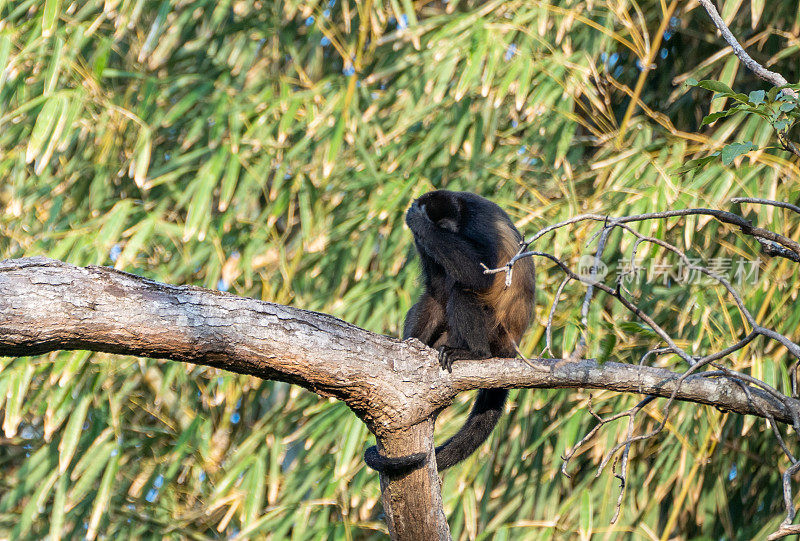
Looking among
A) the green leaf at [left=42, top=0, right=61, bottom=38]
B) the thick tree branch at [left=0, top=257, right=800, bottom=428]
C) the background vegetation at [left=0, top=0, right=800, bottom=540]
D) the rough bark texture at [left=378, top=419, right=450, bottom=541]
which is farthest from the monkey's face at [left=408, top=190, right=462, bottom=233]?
the green leaf at [left=42, top=0, right=61, bottom=38]

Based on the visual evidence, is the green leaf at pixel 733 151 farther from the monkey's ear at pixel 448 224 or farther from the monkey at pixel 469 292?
the monkey's ear at pixel 448 224

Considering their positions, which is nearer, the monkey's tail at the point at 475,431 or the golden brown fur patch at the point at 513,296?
the monkey's tail at the point at 475,431

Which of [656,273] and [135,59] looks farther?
[135,59]

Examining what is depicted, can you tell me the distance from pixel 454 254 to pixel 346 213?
1447 millimetres

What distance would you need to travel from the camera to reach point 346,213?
4246 mm

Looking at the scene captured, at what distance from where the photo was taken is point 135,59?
483 cm

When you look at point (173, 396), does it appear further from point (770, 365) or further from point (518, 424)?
point (770, 365)

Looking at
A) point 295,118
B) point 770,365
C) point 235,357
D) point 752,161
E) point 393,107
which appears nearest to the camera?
point 235,357

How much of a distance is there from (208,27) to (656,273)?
2.84 metres

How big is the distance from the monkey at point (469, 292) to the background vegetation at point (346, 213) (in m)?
0.54

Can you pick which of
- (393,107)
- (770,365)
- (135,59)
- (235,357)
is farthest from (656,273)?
(135,59)

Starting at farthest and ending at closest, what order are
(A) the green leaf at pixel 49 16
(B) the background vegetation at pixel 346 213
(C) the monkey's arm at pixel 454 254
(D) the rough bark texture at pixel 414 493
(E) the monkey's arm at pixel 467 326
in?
(B) the background vegetation at pixel 346 213 < (A) the green leaf at pixel 49 16 < (C) the monkey's arm at pixel 454 254 < (E) the monkey's arm at pixel 467 326 < (D) the rough bark texture at pixel 414 493

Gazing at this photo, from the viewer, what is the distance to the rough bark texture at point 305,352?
71.3 inches

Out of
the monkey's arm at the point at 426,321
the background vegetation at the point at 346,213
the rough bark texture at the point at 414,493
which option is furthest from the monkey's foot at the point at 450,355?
the background vegetation at the point at 346,213
